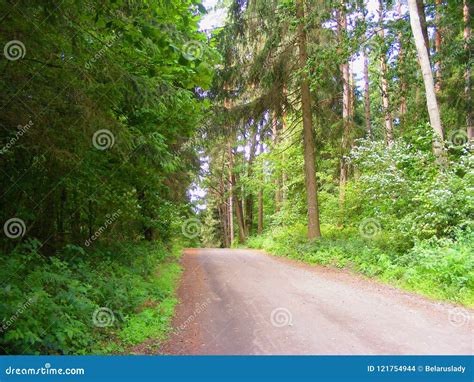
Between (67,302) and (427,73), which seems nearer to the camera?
(67,302)

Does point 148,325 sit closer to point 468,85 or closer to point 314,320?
point 314,320

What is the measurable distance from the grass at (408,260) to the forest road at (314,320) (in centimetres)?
36

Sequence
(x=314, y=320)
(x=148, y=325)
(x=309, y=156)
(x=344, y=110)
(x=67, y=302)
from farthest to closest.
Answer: (x=344, y=110), (x=309, y=156), (x=314, y=320), (x=148, y=325), (x=67, y=302)

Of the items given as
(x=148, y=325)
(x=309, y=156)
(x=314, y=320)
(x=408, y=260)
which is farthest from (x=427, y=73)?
(x=148, y=325)

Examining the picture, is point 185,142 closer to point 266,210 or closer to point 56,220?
point 56,220

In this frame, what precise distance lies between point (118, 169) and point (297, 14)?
31.6 feet

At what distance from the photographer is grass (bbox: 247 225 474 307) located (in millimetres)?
7113

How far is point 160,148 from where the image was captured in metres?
6.73

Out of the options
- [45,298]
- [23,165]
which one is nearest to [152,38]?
[23,165]

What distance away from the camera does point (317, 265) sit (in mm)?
12305

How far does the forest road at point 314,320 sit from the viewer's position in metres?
5.04

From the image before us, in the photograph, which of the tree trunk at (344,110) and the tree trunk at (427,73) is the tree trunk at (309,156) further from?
the tree trunk at (427,73)

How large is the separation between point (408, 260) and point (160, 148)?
6.64 meters

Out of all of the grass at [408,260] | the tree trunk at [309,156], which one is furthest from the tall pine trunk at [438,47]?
the grass at [408,260]
